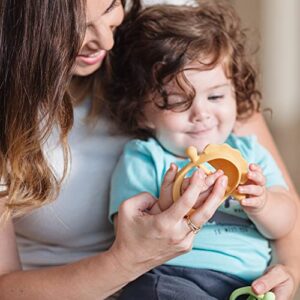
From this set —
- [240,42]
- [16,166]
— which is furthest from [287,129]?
[16,166]

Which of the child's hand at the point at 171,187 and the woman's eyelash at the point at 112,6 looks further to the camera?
the woman's eyelash at the point at 112,6

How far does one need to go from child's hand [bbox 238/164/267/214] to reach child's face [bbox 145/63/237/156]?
0.57 feet

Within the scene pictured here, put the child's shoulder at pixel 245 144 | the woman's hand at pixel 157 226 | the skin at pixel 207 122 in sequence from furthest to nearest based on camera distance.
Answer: the child's shoulder at pixel 245 144 → the skin at pixel 207 122 → the woman's hand at pixel 157 226

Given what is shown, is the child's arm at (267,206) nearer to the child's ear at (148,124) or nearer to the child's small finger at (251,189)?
the child's small finger at (251,189)

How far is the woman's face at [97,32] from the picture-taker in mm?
1162

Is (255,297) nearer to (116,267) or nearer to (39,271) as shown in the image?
(116,267)

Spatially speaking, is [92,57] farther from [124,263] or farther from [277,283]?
[277,283]

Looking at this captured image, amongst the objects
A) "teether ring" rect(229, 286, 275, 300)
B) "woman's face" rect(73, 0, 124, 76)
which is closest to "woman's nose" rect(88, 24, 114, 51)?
"woman's face" rect(73, 0, 124, 76)

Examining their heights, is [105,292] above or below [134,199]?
below

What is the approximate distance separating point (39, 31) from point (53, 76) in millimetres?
73

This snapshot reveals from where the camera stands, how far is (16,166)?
1.18m

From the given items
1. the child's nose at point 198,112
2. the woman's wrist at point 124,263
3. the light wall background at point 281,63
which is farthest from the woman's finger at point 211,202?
the light wall background at point 281,63

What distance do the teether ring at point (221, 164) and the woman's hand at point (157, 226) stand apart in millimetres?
27

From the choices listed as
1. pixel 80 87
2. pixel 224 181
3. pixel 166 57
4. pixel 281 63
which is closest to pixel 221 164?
pixel 224 181
